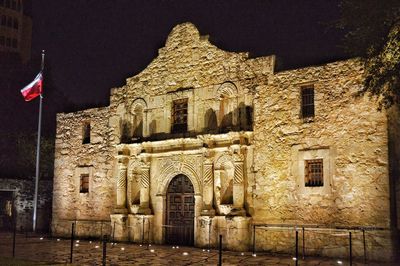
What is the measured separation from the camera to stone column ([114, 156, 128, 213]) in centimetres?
1848

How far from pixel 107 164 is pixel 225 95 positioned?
630 centimetres

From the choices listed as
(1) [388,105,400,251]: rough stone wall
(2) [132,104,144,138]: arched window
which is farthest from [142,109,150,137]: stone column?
(1) [388,105,400,251]: rough stone wall

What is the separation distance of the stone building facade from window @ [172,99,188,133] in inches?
1.8

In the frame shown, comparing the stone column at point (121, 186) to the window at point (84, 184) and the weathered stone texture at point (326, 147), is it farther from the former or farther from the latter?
the weathered stone texture at point (326, 147)

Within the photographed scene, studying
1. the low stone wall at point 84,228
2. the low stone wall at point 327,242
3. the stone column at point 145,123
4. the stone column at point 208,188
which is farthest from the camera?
the low stone wall at point 84,228

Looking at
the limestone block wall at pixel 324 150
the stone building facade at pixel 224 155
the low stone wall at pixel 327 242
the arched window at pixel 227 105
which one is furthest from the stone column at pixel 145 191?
the low stone wall at pixel 327 242

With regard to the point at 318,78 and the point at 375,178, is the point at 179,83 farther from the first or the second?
the point at 375,178

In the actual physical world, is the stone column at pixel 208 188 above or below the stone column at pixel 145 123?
below

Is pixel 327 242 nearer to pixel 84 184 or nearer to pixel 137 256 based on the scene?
pixel 137 256

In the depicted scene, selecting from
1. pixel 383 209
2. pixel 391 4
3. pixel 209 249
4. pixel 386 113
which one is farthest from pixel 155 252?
pixel 391 4

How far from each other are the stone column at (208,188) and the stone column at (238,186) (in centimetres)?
100

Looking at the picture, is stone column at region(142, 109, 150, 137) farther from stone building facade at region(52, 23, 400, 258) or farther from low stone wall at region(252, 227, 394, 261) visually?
low stone wall at region(252, 227, 394, 261)

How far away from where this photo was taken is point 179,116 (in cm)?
1811

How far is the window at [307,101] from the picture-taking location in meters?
14.9
